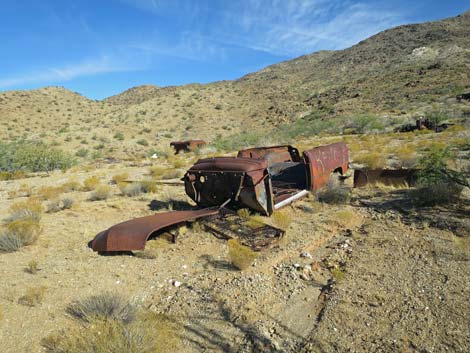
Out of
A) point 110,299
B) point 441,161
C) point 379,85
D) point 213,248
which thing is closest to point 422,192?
point 441,161

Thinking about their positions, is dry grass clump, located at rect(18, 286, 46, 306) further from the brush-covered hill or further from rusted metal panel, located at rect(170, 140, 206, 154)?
the brush-covered hill

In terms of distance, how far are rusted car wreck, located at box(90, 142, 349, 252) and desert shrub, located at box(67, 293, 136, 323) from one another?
4.26 feet

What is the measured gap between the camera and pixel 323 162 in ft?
25.0

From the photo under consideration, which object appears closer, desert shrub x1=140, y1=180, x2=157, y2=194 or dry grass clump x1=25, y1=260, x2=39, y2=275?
dry grass clump x1=25, y1=260, x2=39, y2=275

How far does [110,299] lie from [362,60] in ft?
215

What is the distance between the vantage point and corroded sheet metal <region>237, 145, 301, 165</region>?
9.10m

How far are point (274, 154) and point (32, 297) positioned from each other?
665 centimetres

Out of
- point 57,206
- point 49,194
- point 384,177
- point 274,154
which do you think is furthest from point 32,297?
point 384,177

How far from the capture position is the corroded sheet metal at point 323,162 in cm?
711

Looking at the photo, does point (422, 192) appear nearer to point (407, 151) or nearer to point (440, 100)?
point (407, 151)

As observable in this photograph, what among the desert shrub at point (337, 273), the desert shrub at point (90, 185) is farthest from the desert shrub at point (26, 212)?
the desert shrub at point (337, 273)

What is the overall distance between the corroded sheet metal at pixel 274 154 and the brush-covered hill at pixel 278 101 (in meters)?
19.0

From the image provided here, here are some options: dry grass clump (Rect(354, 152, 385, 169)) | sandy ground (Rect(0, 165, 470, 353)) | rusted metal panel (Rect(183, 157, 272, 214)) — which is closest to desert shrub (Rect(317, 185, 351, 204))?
sandy ground (Rect(0, 165, 470, 353))

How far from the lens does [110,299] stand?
12.2ft
